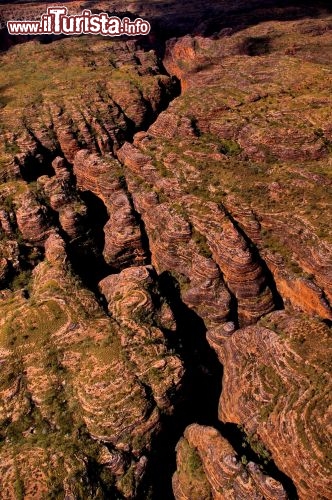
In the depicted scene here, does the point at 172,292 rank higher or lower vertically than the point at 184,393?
lower

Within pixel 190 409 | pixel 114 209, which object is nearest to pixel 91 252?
pixel 114 209

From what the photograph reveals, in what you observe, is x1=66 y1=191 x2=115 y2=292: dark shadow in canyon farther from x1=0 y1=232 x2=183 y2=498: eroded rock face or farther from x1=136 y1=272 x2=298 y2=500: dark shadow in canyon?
x1=0 y1=232 x2=183 y2=498: eroded rock face

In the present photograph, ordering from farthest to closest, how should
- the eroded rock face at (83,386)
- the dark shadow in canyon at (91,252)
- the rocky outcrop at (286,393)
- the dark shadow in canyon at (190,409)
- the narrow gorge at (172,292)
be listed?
the dark shadow in canyon at (91,252) < the dark shadow in canyon at (190,409) < the narrow gorge at (172,292) < the eroded rock face at (83,386) < the rocky outcrop at (286,393)

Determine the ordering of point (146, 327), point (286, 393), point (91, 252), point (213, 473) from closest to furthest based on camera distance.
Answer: point (213, 473) < point (286, 393) < point (146, 327) < point (91, 252)

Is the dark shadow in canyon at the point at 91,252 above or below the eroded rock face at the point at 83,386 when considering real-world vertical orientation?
below

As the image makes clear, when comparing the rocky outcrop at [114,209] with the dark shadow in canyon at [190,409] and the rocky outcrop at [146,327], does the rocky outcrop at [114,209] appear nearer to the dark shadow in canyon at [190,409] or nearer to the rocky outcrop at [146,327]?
the dark shadow in canyon at [190,409]

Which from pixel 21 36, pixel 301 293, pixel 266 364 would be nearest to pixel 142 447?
pixel 266 364

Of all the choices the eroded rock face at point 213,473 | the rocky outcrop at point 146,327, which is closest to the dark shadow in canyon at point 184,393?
the eroded rock face at point 213,473

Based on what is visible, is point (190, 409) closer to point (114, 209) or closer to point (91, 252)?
point (91, 252)

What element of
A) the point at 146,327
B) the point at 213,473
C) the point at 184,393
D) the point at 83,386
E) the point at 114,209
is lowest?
the point at 213,473

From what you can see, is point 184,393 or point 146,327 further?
point 146,327
